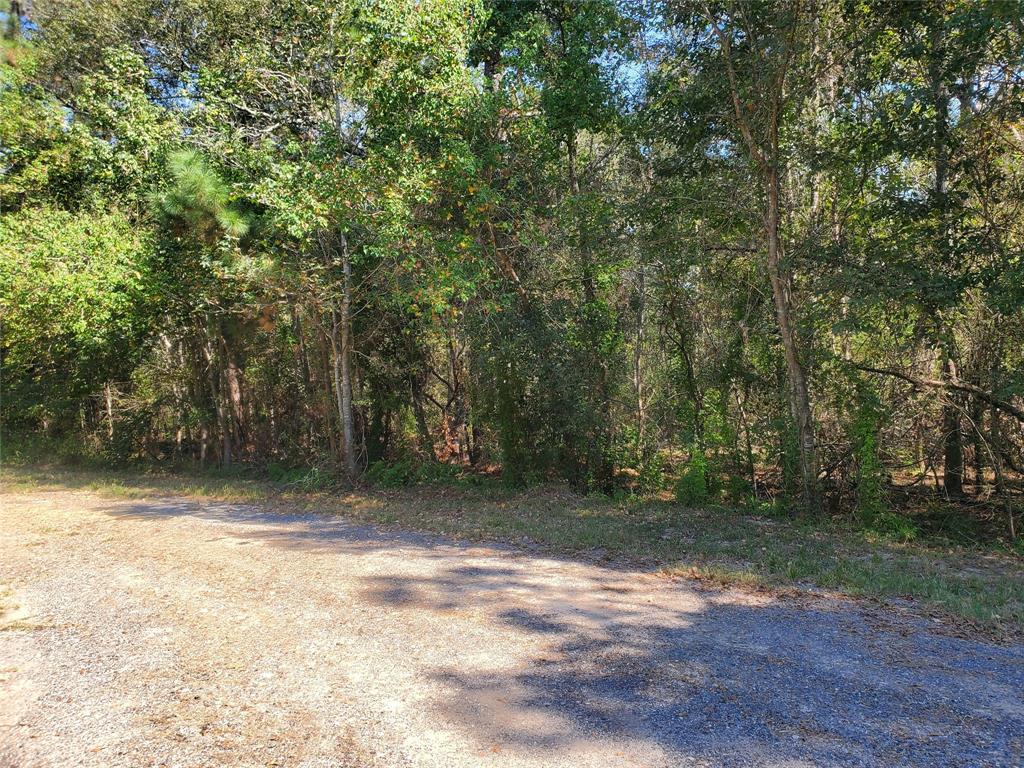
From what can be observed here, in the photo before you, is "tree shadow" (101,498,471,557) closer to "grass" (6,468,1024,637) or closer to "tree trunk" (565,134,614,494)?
"grass" (6,468,1024,637)

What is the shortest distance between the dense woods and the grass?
97 centimetres

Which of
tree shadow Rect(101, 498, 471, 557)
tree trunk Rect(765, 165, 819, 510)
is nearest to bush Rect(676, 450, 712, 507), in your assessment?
tree trunk Rect(765, 165, 819, 510)

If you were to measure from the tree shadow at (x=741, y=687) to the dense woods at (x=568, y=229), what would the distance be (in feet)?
16.0

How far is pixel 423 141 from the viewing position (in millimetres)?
11445

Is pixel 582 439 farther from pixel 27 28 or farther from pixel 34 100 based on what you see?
pixel 27 28

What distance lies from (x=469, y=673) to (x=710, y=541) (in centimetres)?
486

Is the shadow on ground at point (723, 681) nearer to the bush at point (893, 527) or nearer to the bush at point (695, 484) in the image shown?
the bush at point (893, 527)

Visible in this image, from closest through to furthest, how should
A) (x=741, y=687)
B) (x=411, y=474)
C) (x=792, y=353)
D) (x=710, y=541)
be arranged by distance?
(x=741, y=687)
(x=710, y=541)
(x=792, y=353)
(x=411, y=474)

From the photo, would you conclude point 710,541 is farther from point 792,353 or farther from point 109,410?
point 109,410

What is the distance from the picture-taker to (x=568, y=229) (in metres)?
11.7

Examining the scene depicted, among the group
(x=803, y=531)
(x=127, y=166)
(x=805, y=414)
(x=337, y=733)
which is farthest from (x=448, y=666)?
(x=127, y=166)

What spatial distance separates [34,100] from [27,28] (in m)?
3.04

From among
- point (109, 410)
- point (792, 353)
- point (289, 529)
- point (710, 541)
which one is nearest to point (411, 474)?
point (289, 529)

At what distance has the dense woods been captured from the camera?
359 inches
